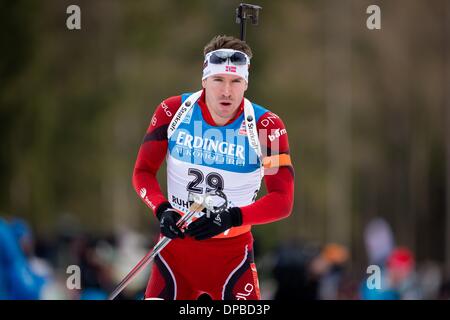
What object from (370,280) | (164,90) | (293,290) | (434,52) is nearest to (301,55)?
(434,52)

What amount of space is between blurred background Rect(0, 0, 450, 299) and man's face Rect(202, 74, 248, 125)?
630 inches

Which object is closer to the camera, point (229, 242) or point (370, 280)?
point (229, 242)

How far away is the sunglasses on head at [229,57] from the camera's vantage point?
6738 mm

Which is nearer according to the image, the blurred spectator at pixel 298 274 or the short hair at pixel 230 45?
the short hair at pixel 230 45

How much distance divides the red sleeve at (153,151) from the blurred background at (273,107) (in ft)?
52.2

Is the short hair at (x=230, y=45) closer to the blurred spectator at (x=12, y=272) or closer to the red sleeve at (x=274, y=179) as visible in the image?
the red sleeve at (x=274, y=179)

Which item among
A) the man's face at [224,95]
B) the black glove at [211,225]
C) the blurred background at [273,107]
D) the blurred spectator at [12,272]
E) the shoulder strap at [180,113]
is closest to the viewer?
the black glove at [211,225]

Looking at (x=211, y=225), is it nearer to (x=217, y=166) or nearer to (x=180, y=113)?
(x=217, y=166)

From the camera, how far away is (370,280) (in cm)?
811

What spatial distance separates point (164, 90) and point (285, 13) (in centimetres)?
544

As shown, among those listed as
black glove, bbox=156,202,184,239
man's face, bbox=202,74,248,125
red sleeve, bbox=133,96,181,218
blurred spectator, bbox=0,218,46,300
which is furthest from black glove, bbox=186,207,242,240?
blurred spectator, bbox=0,218,46,300

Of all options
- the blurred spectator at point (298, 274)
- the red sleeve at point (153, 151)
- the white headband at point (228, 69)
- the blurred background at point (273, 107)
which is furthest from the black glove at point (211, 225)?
the blurred background at point (273, 107)

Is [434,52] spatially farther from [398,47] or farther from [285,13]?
[285,13]
